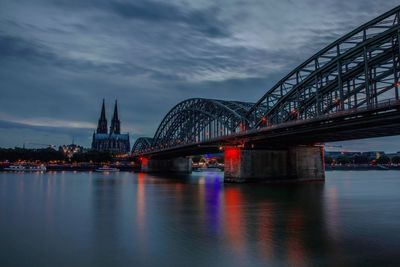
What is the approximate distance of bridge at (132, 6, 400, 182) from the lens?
156 ft

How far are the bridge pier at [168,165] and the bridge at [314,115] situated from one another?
48.4m

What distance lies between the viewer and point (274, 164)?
71.6 m

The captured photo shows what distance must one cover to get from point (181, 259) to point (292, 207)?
1980cm

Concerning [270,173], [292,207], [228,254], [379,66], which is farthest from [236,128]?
[228,254]

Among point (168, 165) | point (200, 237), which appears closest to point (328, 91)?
point (200, 237)

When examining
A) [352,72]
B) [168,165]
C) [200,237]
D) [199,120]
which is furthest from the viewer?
[168,165]

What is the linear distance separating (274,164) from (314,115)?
494 inches

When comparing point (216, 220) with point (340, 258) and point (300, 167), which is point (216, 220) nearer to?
point (340, 258)

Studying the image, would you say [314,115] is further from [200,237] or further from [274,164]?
[200,237]

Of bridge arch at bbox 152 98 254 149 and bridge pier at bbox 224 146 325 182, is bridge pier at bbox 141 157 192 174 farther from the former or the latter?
bridge pier at bbox 224 146 325 182

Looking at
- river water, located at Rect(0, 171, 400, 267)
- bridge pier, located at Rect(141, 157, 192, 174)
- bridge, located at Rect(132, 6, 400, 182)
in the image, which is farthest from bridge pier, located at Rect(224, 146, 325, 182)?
bridge pier, located at Rect(141, 157, 192, 174)

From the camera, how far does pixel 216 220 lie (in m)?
24.8

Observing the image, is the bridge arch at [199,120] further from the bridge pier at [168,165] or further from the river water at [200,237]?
the river water at [200,237]

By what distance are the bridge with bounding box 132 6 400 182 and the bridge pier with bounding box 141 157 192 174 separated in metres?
48.4
